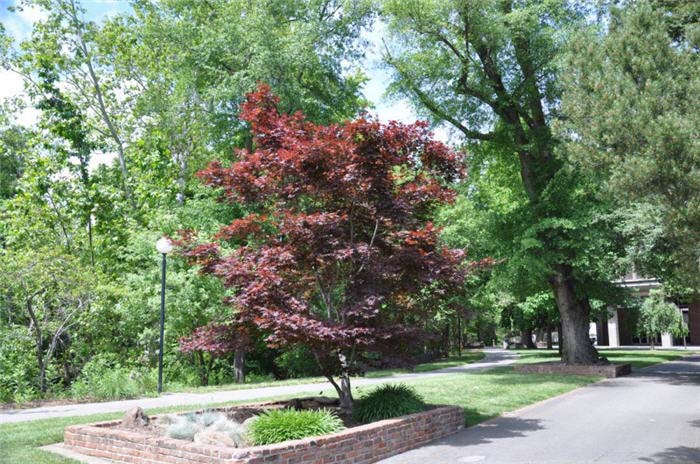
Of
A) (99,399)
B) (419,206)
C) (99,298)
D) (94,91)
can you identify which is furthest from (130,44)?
(419,206)

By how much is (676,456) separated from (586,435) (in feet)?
5.69

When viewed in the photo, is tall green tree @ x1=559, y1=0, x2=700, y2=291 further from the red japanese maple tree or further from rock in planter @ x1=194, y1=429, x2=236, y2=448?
rock in planter @ x1=194, y1=429, x2=236, y2=448

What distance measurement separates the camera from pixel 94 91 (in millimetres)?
26297

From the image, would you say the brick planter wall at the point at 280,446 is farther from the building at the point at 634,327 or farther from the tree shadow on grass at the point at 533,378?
the building at the point at 634,327

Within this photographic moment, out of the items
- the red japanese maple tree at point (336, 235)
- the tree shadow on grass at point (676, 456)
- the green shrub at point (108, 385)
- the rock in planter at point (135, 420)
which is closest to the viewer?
the tree shadow on grass at point (676, 456)

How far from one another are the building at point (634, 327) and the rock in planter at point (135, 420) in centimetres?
4142

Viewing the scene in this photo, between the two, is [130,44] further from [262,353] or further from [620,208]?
[620,208]

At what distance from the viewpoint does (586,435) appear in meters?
9.62

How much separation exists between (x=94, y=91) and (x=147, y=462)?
2268 cm

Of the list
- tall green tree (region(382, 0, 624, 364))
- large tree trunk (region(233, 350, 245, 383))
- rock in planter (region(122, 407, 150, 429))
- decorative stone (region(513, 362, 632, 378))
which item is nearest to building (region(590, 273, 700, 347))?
decorative stone (region(513, 362, 632, 378))

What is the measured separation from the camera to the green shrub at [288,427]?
24.9 feet

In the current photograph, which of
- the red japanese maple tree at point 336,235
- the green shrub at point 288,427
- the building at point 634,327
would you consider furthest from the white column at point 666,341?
the green shrub at point 288,427

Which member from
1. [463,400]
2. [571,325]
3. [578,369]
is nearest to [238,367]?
[463,400]

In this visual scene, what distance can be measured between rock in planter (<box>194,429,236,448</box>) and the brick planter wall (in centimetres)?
26
